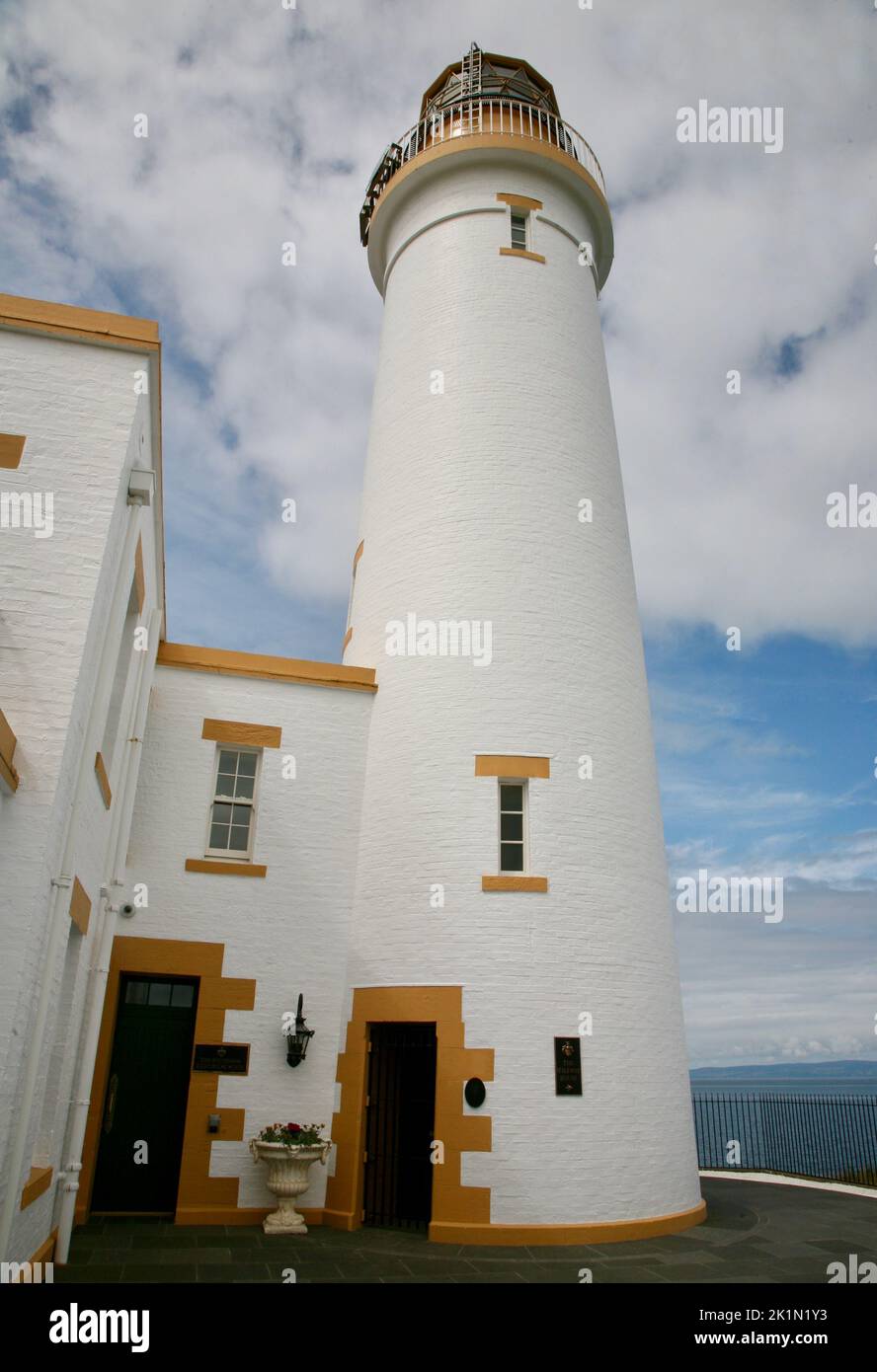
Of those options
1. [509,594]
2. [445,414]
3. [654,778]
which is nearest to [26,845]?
[509,594]

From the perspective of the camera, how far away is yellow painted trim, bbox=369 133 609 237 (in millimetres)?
15305

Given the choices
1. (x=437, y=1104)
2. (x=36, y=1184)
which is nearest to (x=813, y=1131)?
(x=437, y=1104)

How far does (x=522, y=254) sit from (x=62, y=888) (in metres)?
12.7

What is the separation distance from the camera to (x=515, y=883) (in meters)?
10.9

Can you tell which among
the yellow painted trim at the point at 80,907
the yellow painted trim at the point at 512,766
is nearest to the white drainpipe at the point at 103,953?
the yellow painted trim at the point at 80,907

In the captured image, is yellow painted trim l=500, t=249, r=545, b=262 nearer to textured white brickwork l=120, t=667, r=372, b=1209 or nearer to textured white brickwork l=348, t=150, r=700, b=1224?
textured white brickwork l=348, t=150, r=700, b=1224

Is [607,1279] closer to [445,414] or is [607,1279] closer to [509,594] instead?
[509,594]

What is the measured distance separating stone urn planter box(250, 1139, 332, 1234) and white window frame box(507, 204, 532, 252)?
1399cm

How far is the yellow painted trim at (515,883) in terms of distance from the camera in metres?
10.9

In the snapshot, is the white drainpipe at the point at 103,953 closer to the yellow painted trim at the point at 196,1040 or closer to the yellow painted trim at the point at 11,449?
the yellow painted trim at the point at 196,1040

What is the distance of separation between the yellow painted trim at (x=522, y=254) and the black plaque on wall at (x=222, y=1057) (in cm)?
1292

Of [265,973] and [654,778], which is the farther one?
[654,778]
